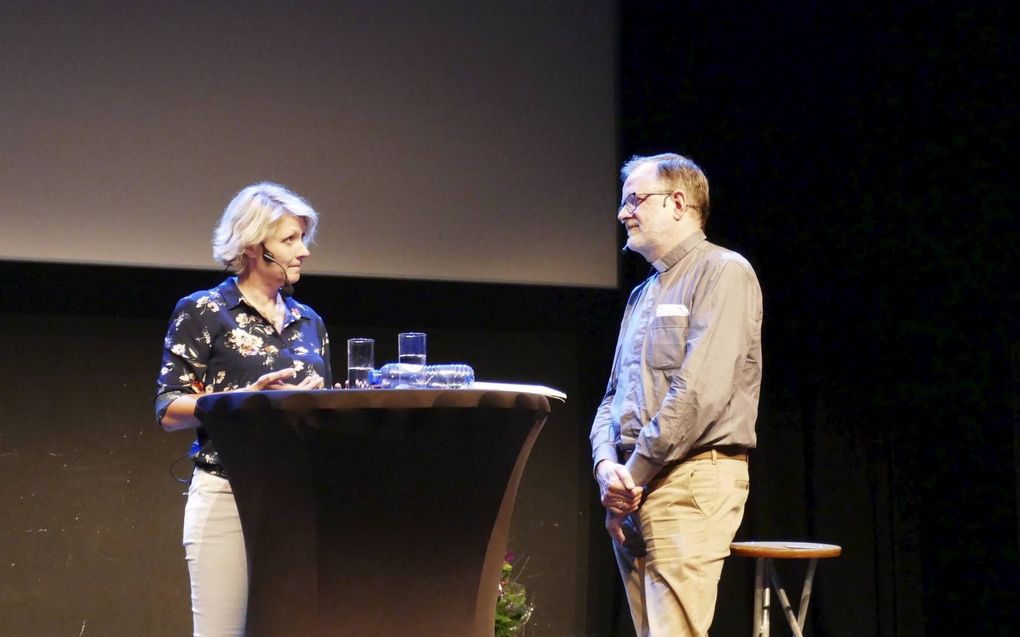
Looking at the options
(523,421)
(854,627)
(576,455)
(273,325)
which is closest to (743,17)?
(576,455)

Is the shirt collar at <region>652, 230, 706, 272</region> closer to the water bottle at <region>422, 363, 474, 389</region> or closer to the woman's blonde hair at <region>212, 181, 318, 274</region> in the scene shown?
the woman's blonde hair at <region>212, 181, 318, 274</region>

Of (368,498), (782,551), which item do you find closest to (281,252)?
(368,498)

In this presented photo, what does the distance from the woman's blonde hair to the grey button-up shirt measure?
2.92 feet

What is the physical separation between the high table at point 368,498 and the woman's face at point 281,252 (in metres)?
1.22

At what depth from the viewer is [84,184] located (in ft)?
11.6

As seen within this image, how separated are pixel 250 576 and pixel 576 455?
351cm

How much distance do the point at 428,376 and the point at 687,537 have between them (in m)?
1.08

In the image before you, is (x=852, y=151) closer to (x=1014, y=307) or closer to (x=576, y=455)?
(x=1014, y=307)

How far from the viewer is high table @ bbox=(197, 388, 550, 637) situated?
1.01 metres

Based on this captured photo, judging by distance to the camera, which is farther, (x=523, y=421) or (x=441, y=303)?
(x=441, y=303)

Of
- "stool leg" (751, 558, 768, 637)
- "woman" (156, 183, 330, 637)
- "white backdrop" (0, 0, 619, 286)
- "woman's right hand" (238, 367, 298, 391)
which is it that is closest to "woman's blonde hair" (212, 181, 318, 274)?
"woman" (156, 183, 330, 637)

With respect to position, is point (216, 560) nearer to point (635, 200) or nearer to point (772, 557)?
point (635, 200)

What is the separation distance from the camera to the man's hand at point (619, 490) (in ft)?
7.35

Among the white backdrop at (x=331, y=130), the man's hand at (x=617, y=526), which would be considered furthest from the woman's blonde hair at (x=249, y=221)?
the white backdrop at (x=331, y=130)
